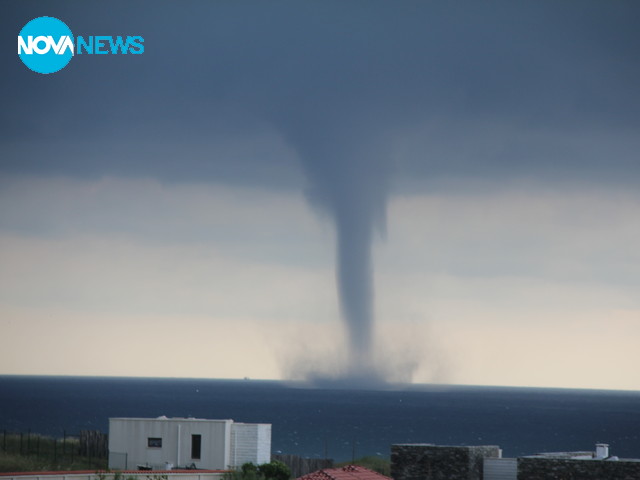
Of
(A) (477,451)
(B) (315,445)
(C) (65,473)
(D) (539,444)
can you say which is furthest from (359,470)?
(D) (539,444)

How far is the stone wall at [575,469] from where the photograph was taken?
49.6m

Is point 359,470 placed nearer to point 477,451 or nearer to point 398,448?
point 398,448

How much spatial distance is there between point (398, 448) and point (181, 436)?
14498 millimetres

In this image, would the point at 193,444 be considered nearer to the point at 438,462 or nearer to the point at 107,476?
the point at 107,476

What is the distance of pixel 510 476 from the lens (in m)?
54.8

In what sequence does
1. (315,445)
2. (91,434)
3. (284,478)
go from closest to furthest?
(284,478) < (91,434) < (315,445)

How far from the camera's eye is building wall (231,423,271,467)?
64125 mm

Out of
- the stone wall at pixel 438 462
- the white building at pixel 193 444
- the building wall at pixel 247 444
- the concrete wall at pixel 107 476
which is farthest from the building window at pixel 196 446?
the stone wall at pixel 438 462

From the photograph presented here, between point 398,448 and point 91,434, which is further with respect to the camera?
point 91,434

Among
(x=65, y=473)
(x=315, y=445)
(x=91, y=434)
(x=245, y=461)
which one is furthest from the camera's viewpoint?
(x=315, y=445)

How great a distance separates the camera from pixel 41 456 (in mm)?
78062

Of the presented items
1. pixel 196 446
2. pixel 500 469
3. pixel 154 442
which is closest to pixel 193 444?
pixel 196 446

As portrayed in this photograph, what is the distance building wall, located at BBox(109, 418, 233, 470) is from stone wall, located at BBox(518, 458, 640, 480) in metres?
19.5

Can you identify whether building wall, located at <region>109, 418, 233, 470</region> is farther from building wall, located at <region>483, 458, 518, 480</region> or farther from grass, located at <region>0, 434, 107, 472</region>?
building wall, located at <region>483, 458, 518, 480</region>
